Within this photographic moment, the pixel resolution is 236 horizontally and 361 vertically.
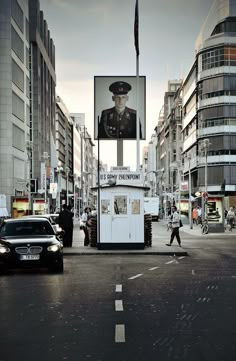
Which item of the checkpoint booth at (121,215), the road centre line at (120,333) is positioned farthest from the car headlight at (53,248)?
the checkpoint booth at (121,215)

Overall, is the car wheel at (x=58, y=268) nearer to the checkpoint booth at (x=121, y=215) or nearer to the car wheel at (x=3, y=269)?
the car wheel at (x=3, y=269)

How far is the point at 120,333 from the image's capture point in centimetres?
880

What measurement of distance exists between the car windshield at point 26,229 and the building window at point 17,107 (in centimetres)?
6348

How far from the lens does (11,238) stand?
18.9 meters

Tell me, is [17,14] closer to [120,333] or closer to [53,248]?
[53,248]

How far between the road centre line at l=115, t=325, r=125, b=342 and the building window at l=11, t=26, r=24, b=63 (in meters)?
75.2

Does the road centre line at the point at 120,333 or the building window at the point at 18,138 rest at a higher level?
the building window at the point at 18,138

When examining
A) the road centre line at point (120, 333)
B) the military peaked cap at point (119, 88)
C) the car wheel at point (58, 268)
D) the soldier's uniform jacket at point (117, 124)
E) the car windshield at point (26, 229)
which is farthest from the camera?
the military peaked cap at point (119, 88)

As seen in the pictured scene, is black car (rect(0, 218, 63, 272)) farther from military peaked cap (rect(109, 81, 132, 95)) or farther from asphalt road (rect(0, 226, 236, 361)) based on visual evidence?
military peaked cap (rect(109, 81, 132, 95))

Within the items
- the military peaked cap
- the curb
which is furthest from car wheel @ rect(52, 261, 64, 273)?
the military peaked cap

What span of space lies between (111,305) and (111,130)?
68.8 ft

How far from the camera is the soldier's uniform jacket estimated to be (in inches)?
1261

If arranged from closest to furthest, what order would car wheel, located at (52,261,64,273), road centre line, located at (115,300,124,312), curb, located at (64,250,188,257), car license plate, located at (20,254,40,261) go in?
road centre line, located at (115,300,124,312) → car license plate, located at (20,254,40,261) → car wheel, located at (52,261,64,273) → curb, located at (64,250,188,257)

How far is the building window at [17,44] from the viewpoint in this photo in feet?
268
